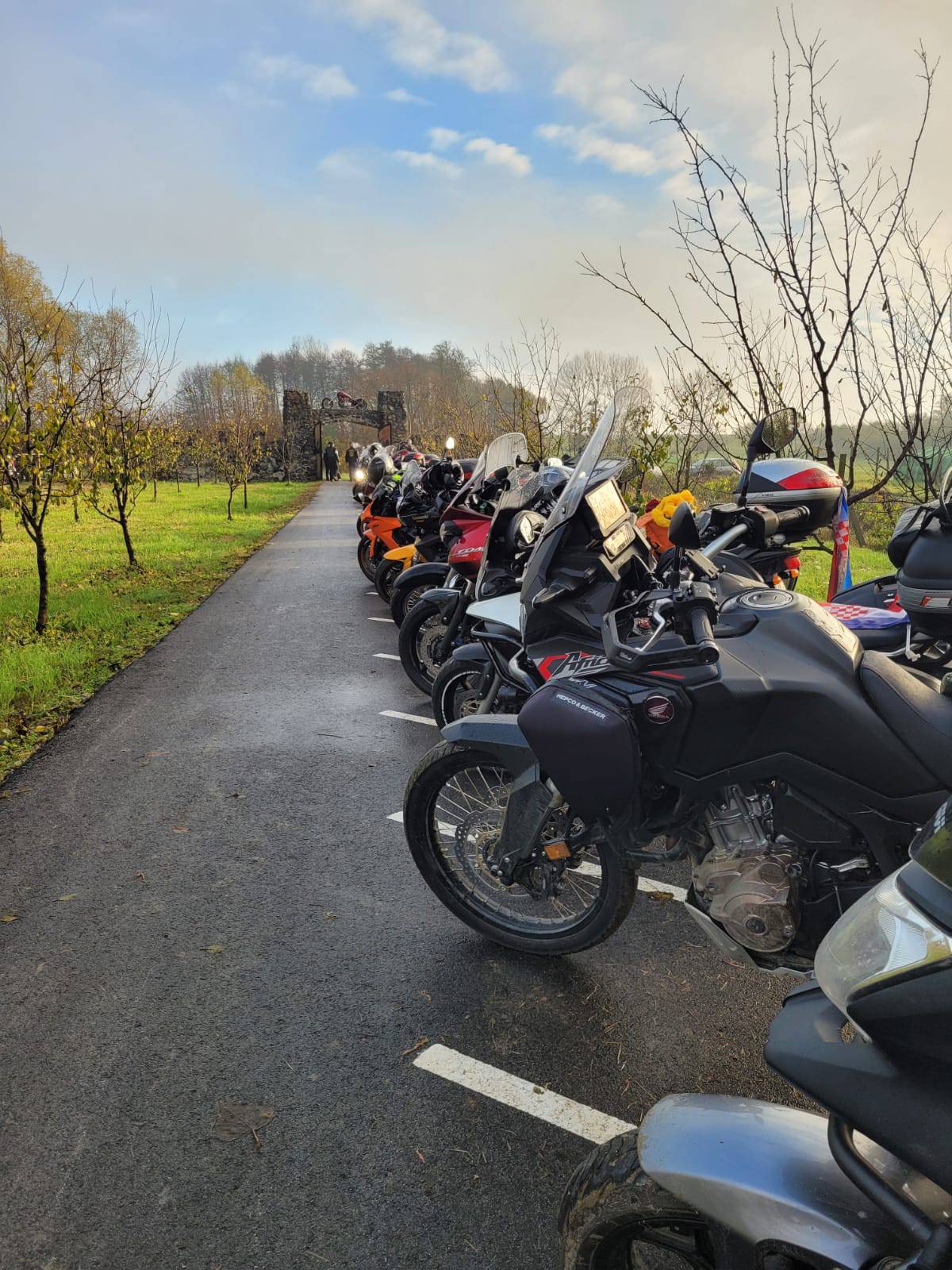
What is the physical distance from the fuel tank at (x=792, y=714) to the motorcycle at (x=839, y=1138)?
0.97 m

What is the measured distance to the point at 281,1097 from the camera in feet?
7.52

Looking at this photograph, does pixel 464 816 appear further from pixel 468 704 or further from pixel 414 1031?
pixel 468 704

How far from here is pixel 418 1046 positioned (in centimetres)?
249

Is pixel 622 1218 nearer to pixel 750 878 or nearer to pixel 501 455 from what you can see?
pixel 750 878

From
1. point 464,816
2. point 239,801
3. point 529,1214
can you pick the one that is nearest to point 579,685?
point 464,816

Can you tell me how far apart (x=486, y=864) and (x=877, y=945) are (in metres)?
2.02

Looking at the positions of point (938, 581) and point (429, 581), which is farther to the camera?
point (429, 581)

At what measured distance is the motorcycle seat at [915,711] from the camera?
6.70 feet

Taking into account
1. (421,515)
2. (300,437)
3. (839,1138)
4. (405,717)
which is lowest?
(405,717)

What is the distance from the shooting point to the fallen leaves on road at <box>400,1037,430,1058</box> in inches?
97.0

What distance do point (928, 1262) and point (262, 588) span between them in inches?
402

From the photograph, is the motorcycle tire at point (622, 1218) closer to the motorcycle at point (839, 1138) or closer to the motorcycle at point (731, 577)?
the motorcycle at point (839, 1138)

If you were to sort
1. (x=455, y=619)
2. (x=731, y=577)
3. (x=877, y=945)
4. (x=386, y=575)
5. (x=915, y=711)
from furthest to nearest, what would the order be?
1. (x=386, y=575)
2. (x=455, y=619)
3. (x=731, y=577)
4. (x=915, y=711)
5. (x=877, y=945)

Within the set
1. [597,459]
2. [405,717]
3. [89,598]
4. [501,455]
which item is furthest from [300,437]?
[597,459]
